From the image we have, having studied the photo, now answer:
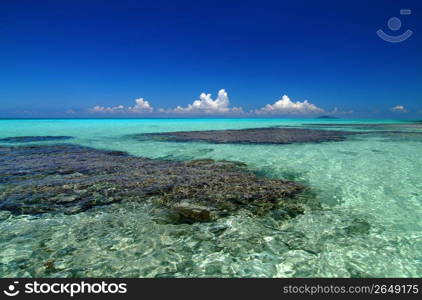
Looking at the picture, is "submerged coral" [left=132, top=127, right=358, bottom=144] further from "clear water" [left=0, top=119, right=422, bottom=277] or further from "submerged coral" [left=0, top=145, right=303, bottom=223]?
"clear water" [left=0, top=119, right=422, bottom=277]

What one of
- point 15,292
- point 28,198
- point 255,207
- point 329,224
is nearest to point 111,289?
point 15,292

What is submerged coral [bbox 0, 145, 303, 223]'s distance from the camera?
827cm

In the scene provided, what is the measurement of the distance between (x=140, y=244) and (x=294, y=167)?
10.9 m

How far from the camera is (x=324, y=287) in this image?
4598 millimetres

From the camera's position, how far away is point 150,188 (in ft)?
33.6

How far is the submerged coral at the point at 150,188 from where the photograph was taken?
8.27m

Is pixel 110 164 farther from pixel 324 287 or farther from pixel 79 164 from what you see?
pixel 324 287
